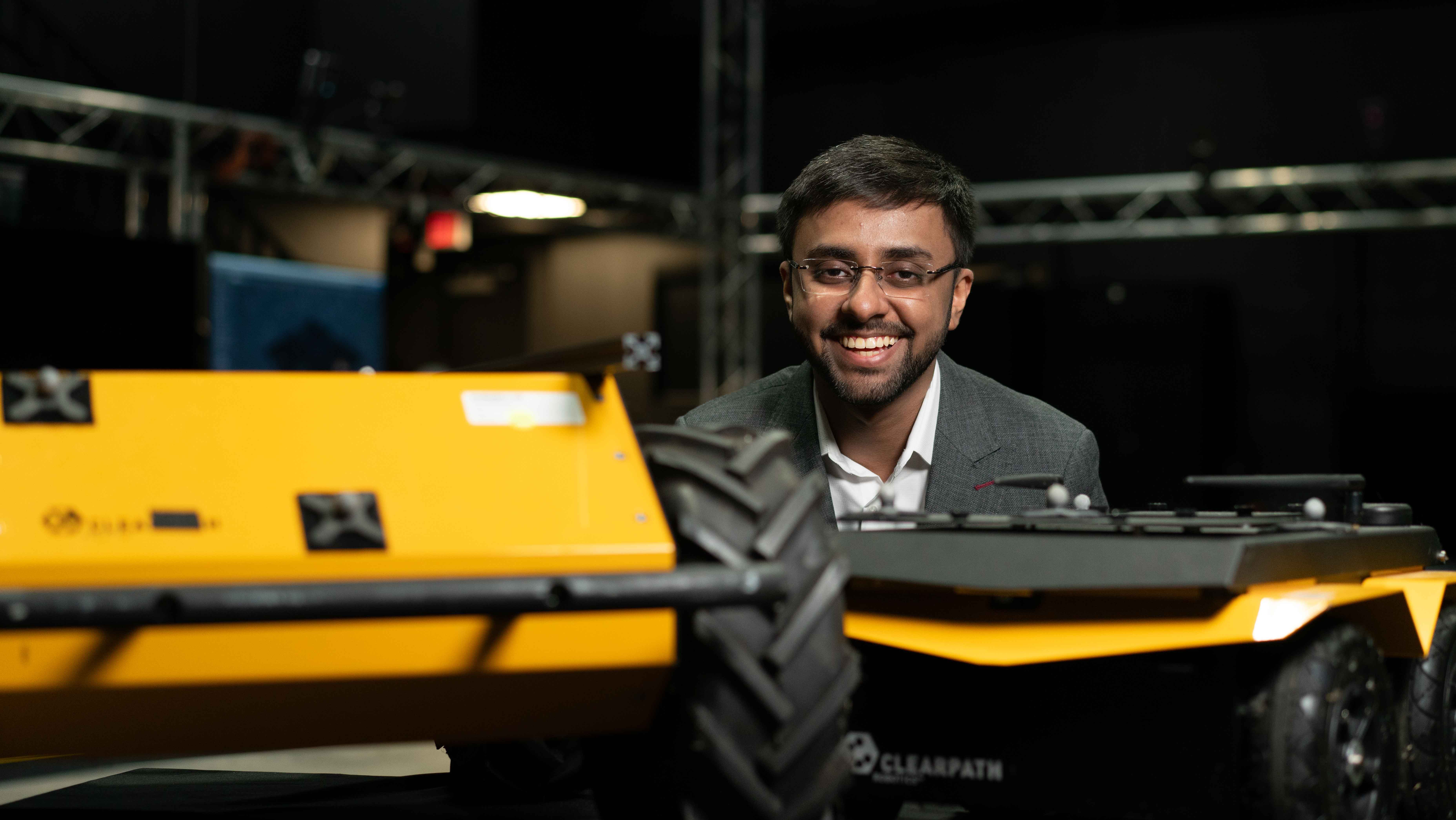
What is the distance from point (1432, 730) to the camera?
184cm

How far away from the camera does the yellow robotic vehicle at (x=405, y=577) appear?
1.22m

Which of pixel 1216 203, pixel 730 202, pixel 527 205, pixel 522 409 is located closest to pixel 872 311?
pixel 522 409

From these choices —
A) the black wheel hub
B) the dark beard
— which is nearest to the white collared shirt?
the dark beard

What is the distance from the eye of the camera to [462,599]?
1231 mm

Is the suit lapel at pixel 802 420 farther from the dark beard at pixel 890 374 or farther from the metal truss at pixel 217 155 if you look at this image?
the metal truss at pixel 217 155

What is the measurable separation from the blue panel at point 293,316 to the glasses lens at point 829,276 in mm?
4685

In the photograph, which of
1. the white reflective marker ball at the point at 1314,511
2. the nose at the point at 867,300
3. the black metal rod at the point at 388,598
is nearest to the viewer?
the black metal rod at the point at 388,598

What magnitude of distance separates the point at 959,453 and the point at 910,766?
0.88 m

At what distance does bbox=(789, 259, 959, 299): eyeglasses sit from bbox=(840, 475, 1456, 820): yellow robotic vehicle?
0.71 m

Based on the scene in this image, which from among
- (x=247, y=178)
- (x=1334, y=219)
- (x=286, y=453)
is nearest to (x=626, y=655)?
(x=286, y=453)

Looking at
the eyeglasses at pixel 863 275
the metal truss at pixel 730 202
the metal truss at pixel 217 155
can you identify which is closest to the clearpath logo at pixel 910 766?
the eyeglasses at pixel 863 275

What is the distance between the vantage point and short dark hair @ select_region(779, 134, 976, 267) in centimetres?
246

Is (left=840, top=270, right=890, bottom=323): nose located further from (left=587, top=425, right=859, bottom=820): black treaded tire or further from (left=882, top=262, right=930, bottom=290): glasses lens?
(left=587, top=425, right=859, bottom=820): black treaded tire

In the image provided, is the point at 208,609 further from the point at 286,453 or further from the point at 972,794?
the point at 972,794
